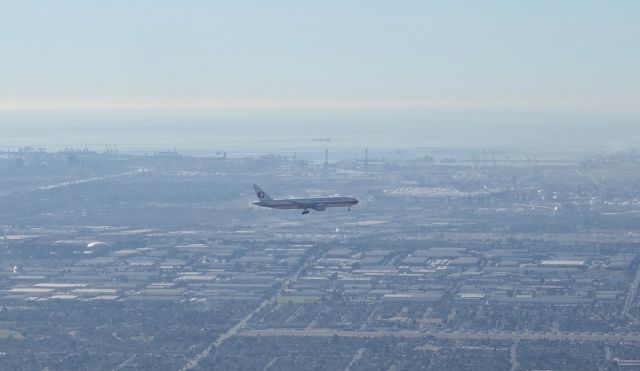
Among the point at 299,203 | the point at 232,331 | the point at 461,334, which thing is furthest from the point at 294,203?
the point at 461,334

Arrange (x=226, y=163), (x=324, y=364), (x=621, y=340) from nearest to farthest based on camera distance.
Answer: (x=324, y=364), (x=621, y=340), (x=226, y=163)

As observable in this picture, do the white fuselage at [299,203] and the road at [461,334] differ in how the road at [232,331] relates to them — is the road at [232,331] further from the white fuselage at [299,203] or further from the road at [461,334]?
the white fuselage at [299,203]

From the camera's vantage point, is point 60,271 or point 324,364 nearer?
point 324,364

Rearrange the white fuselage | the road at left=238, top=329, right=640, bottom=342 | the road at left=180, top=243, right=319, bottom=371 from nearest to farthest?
the white fuselage < the road at left=180, top=243, right=319, bottom=371 < the road at left=238, top=329, right=640, bottom=342

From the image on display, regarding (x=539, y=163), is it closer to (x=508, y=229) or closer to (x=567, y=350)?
(x=508, y=229)

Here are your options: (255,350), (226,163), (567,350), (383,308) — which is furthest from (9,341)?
(226,163)

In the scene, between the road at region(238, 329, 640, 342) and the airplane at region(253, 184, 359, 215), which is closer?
the airplane at region(253, 184, 359, 215)

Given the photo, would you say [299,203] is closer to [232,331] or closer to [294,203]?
[294,203]

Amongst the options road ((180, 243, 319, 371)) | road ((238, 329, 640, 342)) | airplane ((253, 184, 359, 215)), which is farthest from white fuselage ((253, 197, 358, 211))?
road ((238, 329, 640, 342))

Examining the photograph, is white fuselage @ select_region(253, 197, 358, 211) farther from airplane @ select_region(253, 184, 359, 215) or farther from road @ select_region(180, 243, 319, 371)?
road @ select_region(180, 243, 319, 371)

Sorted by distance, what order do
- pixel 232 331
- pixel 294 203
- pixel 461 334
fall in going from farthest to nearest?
pixel 232 331 < pixel 461 334 < pixel 294 203

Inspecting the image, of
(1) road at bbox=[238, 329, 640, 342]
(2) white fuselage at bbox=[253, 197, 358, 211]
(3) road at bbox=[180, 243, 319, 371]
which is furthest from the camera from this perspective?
(1) road at bbox=[238, 329, 640, 342]
